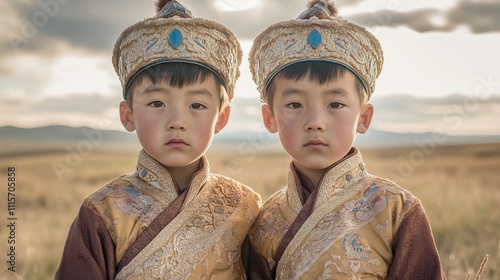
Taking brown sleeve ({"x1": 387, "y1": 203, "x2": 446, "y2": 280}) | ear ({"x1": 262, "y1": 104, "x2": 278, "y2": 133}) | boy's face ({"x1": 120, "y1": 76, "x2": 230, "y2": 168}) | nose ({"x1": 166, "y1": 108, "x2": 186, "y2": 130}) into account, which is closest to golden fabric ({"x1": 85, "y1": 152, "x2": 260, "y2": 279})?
boy's face ({"x1": 120, "y1": 76, "x2": 230, "y2": 168})

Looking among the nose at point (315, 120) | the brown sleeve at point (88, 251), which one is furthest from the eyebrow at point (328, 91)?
the brown sleeve at point (88, 251)

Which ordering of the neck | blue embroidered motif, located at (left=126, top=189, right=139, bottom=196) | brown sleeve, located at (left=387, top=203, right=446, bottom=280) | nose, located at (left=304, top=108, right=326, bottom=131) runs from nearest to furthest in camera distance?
brown sleeve, located at (left=387, top=203, right=446, bottom=280), nose, located at (left=304, top=108, right=326, bottom=131), blue embroidered motif, located at (left=126, top=189, right=139, bottom=196), the neck

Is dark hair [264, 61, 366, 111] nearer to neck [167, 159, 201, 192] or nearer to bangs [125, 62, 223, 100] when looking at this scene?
bangs [125, 62, 223, 100]

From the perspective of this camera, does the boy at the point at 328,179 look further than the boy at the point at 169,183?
No

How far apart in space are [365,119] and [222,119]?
761 mm

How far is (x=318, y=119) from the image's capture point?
3160mm

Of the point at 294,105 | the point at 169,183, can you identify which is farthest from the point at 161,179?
the point at 294,105

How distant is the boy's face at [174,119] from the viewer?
3.30 metres

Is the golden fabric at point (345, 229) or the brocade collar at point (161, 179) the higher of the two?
the brocade collar at point (161, 179)

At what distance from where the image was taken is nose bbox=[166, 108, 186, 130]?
3262 mm

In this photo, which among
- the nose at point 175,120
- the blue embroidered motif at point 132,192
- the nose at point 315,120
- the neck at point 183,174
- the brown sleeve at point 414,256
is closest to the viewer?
the brown sleeve at point 414,256

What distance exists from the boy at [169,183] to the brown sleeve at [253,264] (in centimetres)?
8

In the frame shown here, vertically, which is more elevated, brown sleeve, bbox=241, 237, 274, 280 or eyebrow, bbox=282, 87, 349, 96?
eyebrow, bbox=282, 87, 349, 96

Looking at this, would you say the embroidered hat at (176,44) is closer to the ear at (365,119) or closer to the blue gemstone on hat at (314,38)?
the blue gemstone on hat at (314,38)
